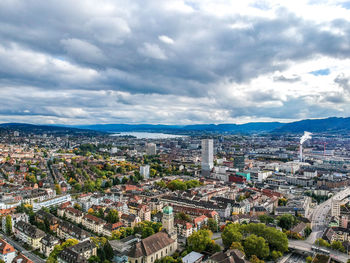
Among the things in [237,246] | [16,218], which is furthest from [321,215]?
[16,218]

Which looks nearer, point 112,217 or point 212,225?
point 112,217

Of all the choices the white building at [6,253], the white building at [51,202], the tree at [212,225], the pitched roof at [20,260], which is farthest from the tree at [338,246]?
the white building at [51,202]

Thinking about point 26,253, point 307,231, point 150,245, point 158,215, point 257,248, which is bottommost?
point 26,253

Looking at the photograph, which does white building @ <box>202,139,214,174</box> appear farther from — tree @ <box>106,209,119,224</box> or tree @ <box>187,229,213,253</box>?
tree @ <box>187,229,213,253</box>

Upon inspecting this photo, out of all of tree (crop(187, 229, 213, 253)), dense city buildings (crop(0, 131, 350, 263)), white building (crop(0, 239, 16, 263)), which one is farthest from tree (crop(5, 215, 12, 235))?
tree (crop(187, 229, 213, 253))

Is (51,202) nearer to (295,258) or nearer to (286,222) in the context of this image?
(286,222)

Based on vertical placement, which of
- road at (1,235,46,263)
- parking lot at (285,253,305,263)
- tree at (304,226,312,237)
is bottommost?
parking lot at (285,253,305,263)
